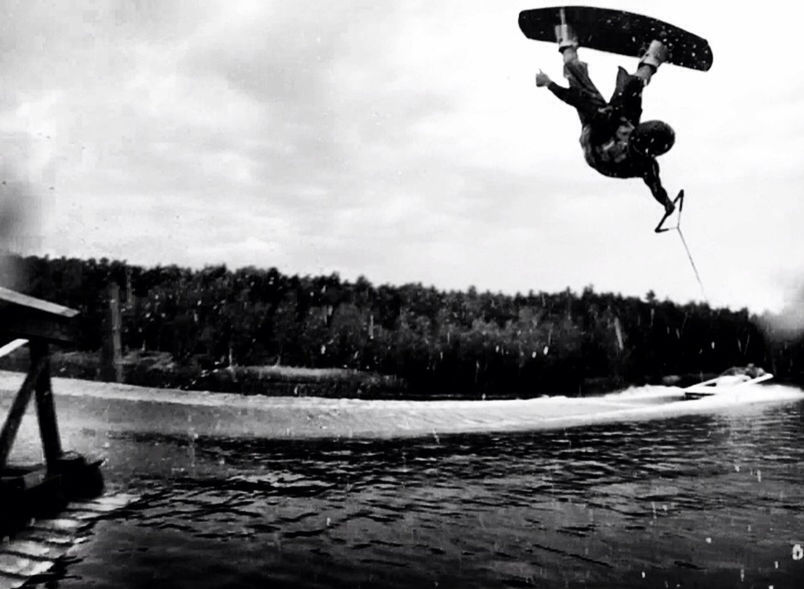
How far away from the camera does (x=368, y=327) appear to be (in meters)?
21.5

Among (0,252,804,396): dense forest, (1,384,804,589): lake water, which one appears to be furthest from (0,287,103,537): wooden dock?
(0,252,804,396): dense forest

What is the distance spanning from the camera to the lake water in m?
5.50

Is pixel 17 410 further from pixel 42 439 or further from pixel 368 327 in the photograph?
pixel 368 327

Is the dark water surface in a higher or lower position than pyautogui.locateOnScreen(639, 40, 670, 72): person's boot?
lower

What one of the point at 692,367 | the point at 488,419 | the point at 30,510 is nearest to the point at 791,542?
the point at 30,510

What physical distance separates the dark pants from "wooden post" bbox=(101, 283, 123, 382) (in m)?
15.7

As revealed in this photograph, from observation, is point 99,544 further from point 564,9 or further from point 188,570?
point 564,9

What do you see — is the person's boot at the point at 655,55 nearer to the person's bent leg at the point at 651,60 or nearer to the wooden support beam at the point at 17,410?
the person's bent leg at the point at 651,60

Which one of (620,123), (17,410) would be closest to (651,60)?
(620,123)

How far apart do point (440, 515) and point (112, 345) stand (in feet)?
44.8

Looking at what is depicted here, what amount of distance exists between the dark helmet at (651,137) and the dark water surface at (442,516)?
3.32 metres

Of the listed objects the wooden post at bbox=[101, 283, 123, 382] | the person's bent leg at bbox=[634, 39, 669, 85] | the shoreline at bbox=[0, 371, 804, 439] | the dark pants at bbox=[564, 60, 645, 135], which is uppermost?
the person's bent leg at bbox=[634, 39, 669, 85]

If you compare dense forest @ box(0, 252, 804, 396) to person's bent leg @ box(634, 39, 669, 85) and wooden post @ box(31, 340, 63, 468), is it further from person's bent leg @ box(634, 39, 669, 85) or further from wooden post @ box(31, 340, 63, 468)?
person's bent leg @ box(634, 39, 669, 85)

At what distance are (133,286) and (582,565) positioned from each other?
1861 cm
